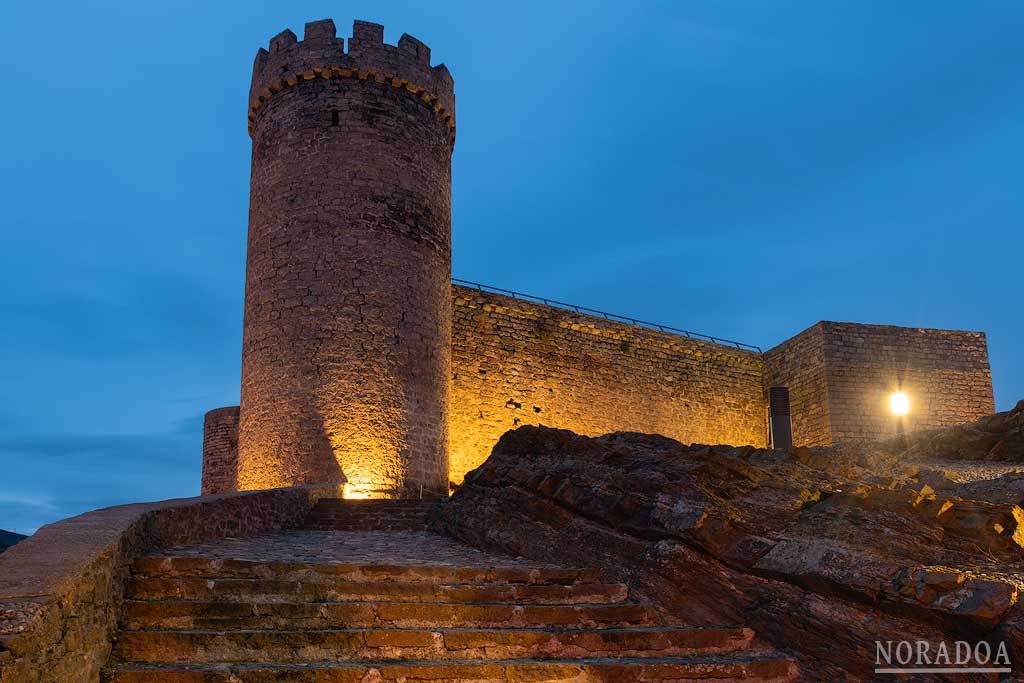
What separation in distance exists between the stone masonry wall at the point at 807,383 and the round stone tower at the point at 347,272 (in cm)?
945

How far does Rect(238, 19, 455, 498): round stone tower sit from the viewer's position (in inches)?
476

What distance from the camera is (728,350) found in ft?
68.0

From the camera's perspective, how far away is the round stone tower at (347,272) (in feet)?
39.7

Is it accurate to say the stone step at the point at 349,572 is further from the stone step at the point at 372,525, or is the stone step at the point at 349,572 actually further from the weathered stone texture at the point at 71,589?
the stone step at the point at 372,525

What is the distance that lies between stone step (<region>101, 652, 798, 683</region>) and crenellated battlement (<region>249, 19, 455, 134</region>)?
1054 centimetres

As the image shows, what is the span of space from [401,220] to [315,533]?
18.5 feet

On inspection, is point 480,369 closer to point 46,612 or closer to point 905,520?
point 905,520

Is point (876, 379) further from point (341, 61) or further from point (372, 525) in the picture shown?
point (372, 525)

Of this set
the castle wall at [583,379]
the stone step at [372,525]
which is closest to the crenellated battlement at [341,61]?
the castle wall at [583,379]

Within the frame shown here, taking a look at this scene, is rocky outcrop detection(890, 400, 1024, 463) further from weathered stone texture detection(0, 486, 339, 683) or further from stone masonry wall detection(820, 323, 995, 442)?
weathered stone texture detection(0, 486, 339, 683)

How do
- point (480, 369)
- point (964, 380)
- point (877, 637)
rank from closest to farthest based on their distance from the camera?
1. point (877, 637)
2. point (480, 369)
3. point (964, 380)

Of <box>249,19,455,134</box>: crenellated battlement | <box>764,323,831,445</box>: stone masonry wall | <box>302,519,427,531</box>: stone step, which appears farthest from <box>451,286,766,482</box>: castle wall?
<box>302,519,427,531</box>: stone step

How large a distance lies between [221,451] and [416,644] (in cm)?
1284

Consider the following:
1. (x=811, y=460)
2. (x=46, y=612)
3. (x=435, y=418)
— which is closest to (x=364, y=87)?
(x=435, y=418)
